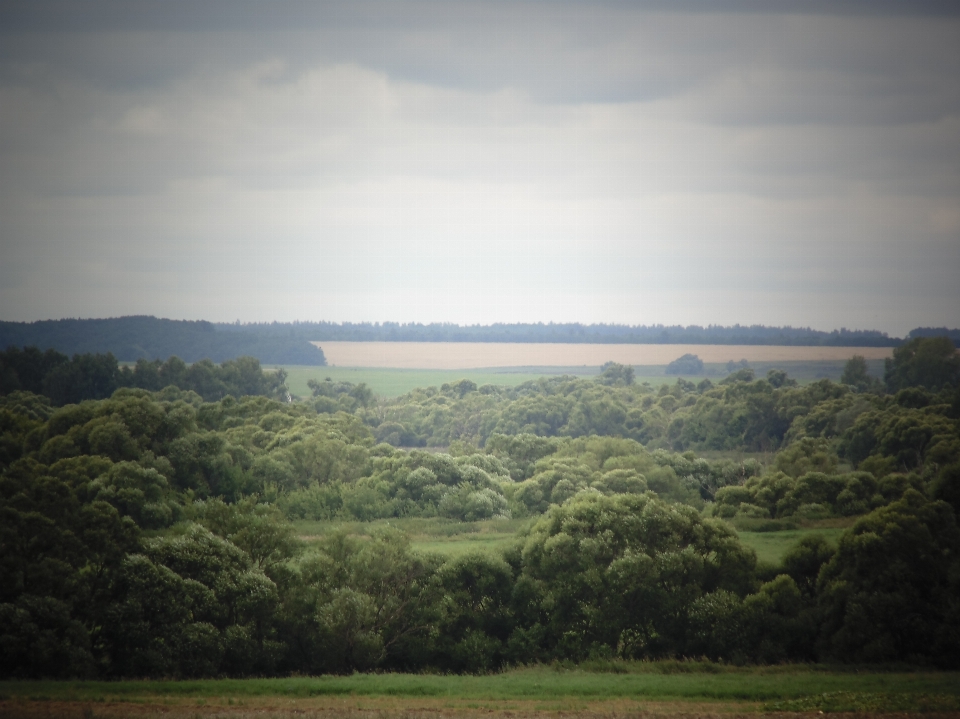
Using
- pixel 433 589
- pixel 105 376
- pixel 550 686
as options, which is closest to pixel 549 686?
pixel 550 686

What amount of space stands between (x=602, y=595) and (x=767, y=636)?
820 centimetres

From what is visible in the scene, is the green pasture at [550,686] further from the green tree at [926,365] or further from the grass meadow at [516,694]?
the green tree at [926,365]

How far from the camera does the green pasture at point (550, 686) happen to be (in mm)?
33656

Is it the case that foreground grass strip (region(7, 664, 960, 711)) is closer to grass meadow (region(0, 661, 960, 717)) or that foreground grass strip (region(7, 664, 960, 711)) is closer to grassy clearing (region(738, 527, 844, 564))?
grass meadow (region(0, 661, 960, 717))

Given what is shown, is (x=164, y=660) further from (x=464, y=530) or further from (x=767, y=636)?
(x=464, y=530)

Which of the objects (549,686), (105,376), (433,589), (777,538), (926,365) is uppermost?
(926,365)

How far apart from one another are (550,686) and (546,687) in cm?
20

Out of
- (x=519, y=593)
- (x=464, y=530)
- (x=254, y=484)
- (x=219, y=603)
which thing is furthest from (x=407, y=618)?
(x=254, y=484)

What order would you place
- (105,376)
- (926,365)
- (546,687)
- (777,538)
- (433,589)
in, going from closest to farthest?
1. (546,687)
2. (433,589)
3. (777,538)
4. (105,376)
5. (926,365)

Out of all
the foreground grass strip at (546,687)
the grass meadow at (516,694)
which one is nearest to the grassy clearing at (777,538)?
the grass meadow at (516,694)

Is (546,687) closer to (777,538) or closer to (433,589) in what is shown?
(433,589)

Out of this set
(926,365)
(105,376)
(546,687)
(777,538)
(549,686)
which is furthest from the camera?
(926,365)

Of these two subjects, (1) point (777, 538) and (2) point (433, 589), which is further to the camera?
(1) point (777, 538)

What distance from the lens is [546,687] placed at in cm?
3609
